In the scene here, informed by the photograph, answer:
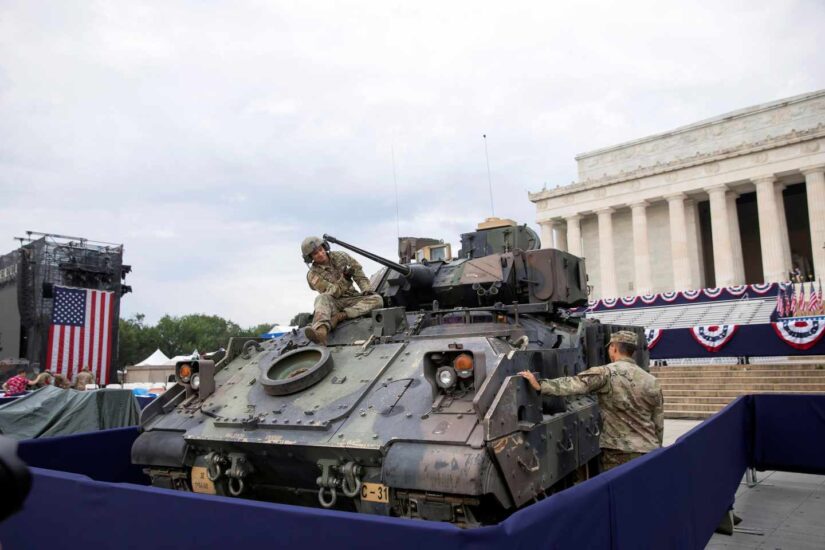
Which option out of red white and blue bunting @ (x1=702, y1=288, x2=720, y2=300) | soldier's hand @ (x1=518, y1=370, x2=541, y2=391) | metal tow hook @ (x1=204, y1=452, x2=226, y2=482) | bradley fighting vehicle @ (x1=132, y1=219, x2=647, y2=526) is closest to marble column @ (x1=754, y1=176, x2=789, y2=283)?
red white and blue bunting @ (x1=702, y1=288, x2=720, y2=300)

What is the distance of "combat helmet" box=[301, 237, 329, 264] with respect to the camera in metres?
7.60

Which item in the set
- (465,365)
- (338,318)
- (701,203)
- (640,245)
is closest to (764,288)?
(640,245)

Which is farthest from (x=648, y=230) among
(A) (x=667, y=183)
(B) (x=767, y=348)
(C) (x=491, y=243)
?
(C) (x=491, y=243)

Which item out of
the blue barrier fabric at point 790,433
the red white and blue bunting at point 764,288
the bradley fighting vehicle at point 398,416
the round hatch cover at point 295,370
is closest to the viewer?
the bradley fighting vehicle at point 398,416

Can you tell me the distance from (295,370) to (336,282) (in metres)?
1.52

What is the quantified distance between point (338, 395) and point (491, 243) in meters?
5.61

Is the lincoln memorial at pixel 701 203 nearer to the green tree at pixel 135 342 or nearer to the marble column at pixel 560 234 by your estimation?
the marble column at pixel 560 234

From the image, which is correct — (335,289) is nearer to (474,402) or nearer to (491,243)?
(474,402)

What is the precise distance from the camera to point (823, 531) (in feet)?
22.2

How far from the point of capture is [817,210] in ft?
128

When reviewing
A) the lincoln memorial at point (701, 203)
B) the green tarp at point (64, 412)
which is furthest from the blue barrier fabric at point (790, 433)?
the lincoln memorial at point (701, 203)

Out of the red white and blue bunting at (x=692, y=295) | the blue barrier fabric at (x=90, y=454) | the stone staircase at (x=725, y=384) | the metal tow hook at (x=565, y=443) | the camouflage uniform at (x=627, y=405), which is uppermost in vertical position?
the red white and blue bunting at (x=692, y=295)

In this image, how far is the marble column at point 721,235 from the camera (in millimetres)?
41812

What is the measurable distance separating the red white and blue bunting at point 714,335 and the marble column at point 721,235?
23.7 m
